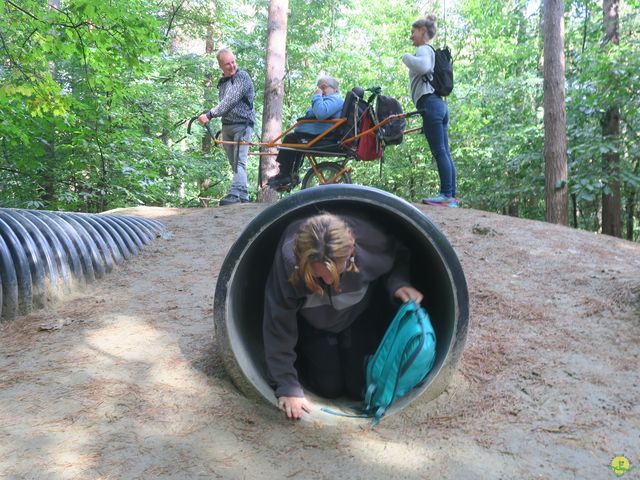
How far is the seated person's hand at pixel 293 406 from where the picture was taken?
2283 mm

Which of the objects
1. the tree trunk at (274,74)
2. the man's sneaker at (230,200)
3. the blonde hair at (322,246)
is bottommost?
the blonde hair at (322,246)

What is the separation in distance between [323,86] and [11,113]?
4338 mm

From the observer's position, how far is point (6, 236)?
138 inches

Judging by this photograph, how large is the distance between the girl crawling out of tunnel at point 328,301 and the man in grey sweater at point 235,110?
4132mm

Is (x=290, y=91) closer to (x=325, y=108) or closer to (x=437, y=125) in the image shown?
(x=325, y=108)

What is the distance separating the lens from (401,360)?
2328 mm

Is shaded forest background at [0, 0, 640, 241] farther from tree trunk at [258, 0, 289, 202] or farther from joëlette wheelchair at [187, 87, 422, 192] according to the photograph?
joëlette wheelchair at [187, 87, 422, 192]

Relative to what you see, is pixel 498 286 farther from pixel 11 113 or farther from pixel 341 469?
pixel 11 113

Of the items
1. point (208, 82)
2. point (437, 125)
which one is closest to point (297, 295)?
point (437, 125)

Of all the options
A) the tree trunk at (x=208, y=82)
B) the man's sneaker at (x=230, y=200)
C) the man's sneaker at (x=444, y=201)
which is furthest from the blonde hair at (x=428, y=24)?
the tree trunk at (x=208, y=82)

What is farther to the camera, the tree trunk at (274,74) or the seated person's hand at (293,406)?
the tree trunk at (274,74)

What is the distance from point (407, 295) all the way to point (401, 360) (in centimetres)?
33

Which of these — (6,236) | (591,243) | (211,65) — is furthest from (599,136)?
(211,65)

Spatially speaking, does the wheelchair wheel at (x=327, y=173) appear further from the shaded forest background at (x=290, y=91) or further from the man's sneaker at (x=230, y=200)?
the shaded forest background at (x=290, y=91)
